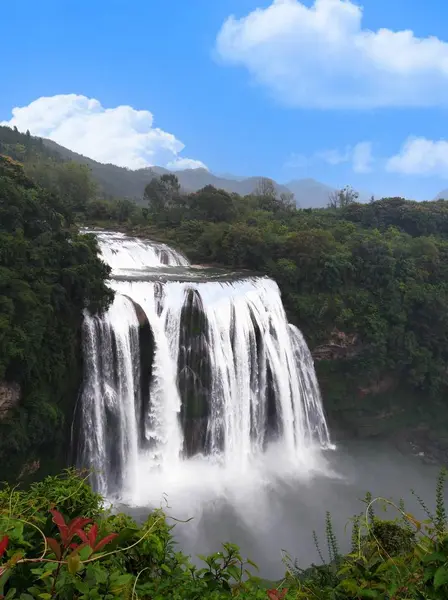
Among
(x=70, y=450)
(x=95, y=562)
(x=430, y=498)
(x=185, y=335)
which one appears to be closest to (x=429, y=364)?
(x=430, y=498)

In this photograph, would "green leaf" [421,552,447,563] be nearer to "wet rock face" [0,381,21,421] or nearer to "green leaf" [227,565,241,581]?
"green leaf" [227,565,241,581]

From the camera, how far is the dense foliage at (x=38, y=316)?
26.4 ft

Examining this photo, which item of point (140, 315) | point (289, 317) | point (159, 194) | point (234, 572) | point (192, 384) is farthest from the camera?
point (159, 194)

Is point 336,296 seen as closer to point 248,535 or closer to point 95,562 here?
point 248,535

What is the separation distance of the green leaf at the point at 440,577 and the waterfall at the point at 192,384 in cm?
908

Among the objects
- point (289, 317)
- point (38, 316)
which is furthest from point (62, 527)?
point (289, 317)

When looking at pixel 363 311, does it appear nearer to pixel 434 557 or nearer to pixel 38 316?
pixel 38 316

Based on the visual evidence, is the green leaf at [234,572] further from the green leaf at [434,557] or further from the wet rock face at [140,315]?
the wet rock face at [140,315]

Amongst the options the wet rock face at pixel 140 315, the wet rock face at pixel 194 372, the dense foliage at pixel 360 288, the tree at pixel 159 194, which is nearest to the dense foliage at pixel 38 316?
the wet rock face at pixel 140 315

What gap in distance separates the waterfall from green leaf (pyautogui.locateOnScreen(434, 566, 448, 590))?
9.08 meters

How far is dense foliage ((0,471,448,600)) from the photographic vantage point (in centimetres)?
147

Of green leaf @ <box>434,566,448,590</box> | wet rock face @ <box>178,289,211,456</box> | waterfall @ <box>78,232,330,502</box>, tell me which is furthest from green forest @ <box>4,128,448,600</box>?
wet rock face @ <box>178,289,211,456</box>

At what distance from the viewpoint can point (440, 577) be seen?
1568 millimetres

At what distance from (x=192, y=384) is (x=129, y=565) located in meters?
9.50
